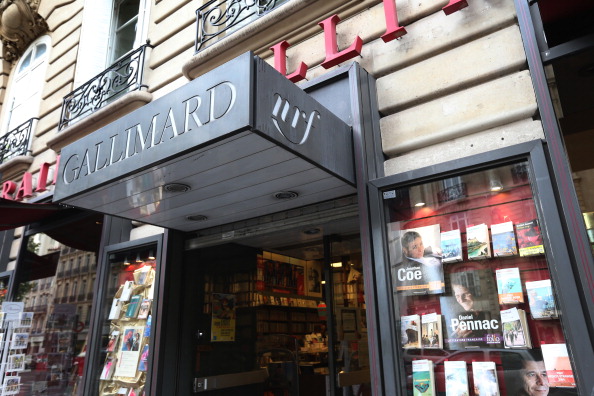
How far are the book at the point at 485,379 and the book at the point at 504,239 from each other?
2.54 feet

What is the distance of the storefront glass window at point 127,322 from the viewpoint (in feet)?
18.3

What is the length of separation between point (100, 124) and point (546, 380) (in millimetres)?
6948

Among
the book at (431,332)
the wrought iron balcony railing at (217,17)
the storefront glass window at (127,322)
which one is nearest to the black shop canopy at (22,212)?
the storefront glass window at (127,322)

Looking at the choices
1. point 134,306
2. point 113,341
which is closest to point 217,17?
point 134,306

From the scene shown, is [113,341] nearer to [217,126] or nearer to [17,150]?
[217,126]

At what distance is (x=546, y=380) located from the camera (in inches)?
111

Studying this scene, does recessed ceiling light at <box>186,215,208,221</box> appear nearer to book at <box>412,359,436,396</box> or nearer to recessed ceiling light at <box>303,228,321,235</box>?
recessed ceiling light at <box>303,228,321,235</box>

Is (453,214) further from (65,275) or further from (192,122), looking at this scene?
(65,275)

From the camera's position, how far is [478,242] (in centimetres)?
336

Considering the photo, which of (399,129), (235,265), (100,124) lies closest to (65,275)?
(100,124)

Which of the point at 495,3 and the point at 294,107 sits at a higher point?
Result: the point at 495,3

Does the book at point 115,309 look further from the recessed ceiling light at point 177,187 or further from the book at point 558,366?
the book at point 558,366

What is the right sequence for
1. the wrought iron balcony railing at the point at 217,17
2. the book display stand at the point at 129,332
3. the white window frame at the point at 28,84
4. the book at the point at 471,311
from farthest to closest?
the white window frame at the point at 28,84, the wrought iron balcony railing at the point at 217,17, the book display stand at the point at 129,332, the book at the point at 471,311

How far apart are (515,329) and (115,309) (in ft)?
16.7
